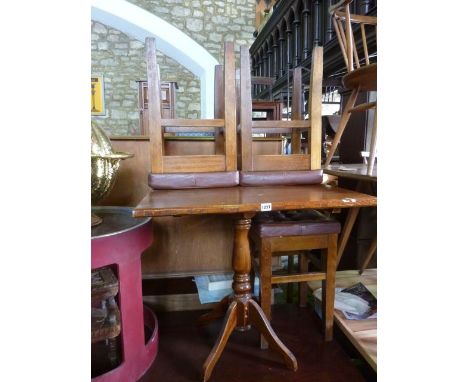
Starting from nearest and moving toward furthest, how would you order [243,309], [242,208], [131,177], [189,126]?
[242,208] < [243,309] < [189,126] < [131,177]

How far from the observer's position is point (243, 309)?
125 cm

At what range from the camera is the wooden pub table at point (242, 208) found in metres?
0.95

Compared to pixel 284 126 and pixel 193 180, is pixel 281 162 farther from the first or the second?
pixel 193 180

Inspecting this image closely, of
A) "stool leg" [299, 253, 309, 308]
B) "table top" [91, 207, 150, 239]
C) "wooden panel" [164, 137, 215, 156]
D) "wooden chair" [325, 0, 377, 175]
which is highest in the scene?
"wooden chair" [325, 0, 377, 175]

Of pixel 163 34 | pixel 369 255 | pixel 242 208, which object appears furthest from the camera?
pixel 163 34

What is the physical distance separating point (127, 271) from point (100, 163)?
1.19 ft

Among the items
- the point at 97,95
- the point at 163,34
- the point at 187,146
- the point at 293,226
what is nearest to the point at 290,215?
the point at 293,226

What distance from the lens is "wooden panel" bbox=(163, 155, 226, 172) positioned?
4.60 feet

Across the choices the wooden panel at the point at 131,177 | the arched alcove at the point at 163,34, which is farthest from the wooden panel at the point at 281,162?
the arched alcove at the point at 163,34

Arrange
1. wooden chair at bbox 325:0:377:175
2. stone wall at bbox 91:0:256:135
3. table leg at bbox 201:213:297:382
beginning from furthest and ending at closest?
1. stone wall at bbox 91:0:256:135
2. wooden chair at bbox 325:0:377:175
3. table leg at bbox 201:213:297:382

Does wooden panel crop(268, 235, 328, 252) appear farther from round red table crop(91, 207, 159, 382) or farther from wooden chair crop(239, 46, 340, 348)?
round red table crop(91, 207, 159, 382)

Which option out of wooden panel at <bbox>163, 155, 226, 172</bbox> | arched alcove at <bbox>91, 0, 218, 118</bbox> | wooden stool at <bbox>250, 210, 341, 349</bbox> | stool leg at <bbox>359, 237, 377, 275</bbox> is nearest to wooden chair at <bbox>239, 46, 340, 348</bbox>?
wooden stool at <bbox>250, 210, 341, 349</bbox>

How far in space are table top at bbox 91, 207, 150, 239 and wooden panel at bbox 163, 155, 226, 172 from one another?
0.26 metres
